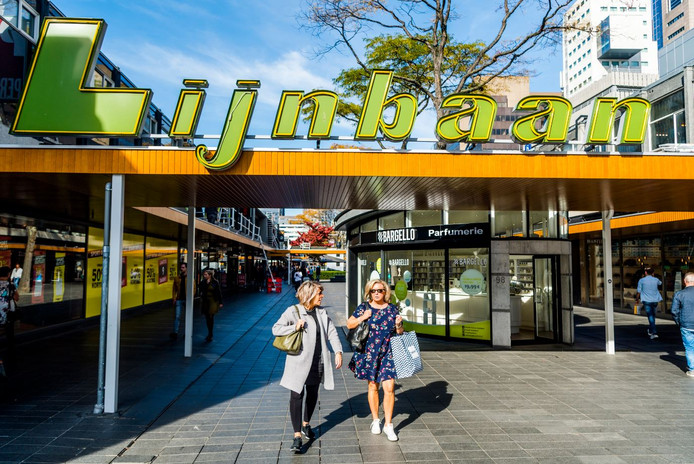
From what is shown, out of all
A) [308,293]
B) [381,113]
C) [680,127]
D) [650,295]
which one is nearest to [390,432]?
[308,293]

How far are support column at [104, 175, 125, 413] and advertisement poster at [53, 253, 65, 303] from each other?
23.8 feet

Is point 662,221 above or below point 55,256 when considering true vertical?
above

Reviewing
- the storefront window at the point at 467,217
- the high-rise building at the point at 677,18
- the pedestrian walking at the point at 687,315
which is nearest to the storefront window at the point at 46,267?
the storefront window at the point at 467,217

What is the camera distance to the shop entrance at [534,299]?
37.0ft

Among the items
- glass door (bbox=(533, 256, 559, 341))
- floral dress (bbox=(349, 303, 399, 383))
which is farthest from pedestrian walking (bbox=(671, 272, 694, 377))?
floral dress (bbox=(349, 303, 399, 383))

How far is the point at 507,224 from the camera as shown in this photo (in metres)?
11.0

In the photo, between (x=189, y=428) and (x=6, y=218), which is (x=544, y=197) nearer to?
(x=189, y=428)

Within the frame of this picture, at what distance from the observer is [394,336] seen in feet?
16.6

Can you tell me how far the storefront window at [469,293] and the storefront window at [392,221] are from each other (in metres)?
1.79

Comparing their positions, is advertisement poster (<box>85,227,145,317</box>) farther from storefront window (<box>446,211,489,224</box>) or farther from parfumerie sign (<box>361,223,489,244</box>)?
storefront window (<box>446,211,489,224</box>)

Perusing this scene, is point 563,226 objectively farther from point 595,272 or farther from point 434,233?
point 595,272

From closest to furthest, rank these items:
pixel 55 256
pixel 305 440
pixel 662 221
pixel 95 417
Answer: pixel 305 440
pixel 95 417
pixel 55 256
pixel 662 221

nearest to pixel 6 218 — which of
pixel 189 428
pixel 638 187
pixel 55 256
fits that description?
pixel 55 256

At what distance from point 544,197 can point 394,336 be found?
4994 mm
